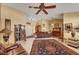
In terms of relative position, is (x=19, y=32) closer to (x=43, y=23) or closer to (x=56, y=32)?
(x=43, y=23)

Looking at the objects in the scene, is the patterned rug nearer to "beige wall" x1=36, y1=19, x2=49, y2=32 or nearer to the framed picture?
"beige wall" x1=36, y1=19, x2=49, y2=32

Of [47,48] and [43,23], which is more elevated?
[43,23]

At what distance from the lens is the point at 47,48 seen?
246cm

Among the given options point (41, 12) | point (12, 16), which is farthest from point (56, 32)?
point (12, 16)

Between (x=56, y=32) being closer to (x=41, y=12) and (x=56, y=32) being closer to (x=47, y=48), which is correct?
(x=47, y=48)

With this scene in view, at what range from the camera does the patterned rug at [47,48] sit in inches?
95.8

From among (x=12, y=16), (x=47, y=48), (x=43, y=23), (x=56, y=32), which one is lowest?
(x=47, y=48)

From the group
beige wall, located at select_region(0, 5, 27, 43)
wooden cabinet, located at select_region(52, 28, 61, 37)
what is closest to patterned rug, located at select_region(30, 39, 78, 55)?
wooden cabinet, located at select_region(52, 28, 61, 37)

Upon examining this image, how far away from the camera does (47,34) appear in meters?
2.46

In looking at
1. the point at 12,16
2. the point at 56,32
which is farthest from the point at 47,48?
the point at 12,16

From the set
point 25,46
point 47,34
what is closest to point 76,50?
point 47,34

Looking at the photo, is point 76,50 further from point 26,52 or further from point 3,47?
point 3,47
